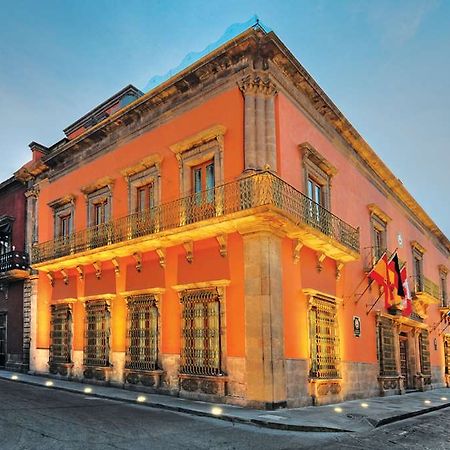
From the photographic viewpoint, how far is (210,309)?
12.4 metres

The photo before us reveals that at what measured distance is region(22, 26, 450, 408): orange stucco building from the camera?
11.8 m

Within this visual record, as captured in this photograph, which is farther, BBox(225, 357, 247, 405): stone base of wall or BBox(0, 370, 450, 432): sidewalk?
BBox(225, 357, 247, 405): stone base of wall

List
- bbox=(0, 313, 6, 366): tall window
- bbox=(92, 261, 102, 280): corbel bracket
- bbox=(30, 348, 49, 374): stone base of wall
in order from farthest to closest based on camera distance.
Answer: bbox=(0, 313, 6, 366): tall window → bbox=(30, 348, 49, 374): stone base of wall → bbox=(92, 261, 102, 280): corbel bracket

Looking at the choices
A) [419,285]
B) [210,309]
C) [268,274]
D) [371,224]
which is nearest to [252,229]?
[268,274]

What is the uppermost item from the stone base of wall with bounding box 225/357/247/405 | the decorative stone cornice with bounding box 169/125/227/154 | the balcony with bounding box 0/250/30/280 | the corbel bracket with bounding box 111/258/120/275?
the decorative stone cornice with bounding box 169/125/227/154

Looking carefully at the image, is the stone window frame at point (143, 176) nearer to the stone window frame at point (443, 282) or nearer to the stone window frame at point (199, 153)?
the stone window frame at point (199, 153)

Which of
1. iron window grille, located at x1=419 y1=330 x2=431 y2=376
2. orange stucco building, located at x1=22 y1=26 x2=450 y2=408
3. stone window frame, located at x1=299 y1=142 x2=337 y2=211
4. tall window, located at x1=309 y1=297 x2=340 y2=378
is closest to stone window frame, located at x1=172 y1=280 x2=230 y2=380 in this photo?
orange stucco building, located at x1=22 y1=26 x2=450 y2=408

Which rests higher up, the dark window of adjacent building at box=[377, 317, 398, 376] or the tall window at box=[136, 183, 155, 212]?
the tall window at box=[136, 183, 155, 212]

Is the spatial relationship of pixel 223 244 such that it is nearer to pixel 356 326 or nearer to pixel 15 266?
pixel 356 326

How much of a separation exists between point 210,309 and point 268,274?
1934 mm

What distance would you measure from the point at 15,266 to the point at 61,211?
3.23m

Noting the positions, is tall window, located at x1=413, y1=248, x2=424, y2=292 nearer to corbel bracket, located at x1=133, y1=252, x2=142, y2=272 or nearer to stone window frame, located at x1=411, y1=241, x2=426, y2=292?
stone window frame, located at x1=411, y1=241, x2=426, y2=292

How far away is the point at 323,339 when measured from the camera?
13.7 m

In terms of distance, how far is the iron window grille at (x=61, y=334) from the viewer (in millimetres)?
17125
